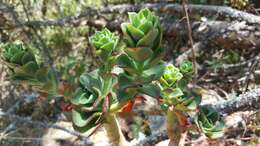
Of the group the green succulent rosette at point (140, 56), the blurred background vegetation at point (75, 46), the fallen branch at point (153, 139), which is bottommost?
the blurred background vegetation at point (75, 46)

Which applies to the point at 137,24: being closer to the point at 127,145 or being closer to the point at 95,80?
the point at 95,80

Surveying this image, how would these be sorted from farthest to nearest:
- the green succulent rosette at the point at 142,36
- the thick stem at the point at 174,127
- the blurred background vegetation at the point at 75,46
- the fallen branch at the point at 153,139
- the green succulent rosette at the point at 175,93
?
the blurred background vegetation at the point at 75,46 < the fallen branch at the point at 153,139 < the thick stem at the point at 174,127 < the green succulent rosette at the point at 175,93 < the green succulent rosette at the point at 142,36

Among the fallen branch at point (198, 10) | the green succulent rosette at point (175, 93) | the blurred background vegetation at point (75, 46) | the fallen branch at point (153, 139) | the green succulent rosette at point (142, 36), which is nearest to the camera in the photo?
the green succulent rosette at point (142, 36)

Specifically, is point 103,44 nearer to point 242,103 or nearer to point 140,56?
point 140,56

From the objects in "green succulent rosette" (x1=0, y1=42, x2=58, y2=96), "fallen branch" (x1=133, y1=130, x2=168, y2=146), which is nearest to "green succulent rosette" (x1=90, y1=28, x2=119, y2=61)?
"green succulent rosette" (x1=0, y1=42, x2=58, y2=96)

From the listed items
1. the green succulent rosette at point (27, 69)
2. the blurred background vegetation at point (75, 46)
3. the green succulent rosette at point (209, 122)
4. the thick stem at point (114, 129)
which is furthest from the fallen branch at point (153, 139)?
the blurred background vegetation at point (75, 46)

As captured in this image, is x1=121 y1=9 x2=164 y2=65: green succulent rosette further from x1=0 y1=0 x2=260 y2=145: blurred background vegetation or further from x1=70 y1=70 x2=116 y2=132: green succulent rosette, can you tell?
x1=0 y1=0 x2=260 y2=145: blurred background vegetation

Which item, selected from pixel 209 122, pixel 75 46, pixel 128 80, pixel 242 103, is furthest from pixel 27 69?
pixel 75 46

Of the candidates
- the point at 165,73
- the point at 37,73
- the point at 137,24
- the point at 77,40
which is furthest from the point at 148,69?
the point at 77,40

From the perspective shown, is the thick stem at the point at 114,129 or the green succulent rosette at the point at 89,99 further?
the thick stem at the point at 114,129

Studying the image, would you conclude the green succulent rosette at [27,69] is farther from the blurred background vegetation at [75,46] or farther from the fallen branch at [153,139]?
the blurred background vegetation at [75,46]
